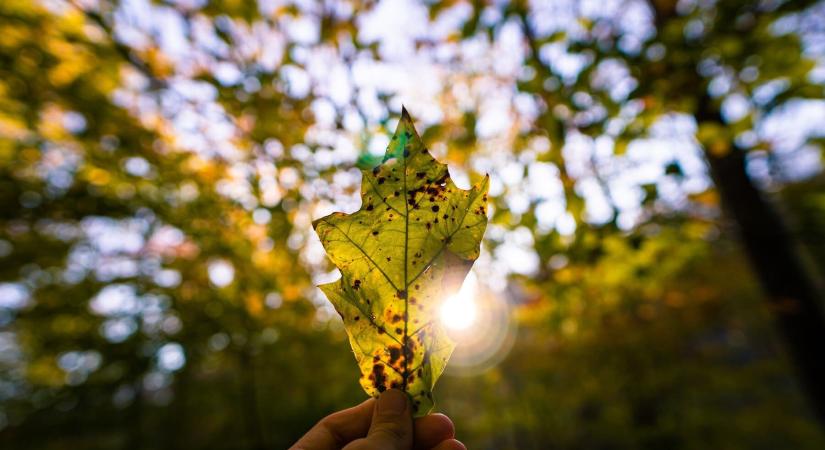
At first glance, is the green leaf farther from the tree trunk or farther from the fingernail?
the tree trunk

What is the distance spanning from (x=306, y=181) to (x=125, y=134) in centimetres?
208

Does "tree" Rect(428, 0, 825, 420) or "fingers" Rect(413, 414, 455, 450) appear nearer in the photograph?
"fingers" Rect(413, 414, 455, 450)

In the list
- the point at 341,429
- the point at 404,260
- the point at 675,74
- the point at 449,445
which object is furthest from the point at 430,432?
the point at 675,74

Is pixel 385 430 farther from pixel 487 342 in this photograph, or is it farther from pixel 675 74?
pixel 487 342

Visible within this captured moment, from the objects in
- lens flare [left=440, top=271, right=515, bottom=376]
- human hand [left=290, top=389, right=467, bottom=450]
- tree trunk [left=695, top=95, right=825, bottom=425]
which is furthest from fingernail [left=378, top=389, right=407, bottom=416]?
lens flare [left=440, top=271, right=515, bottom=376]

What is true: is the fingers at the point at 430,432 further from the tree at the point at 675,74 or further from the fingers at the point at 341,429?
the tree at the point at 675,74

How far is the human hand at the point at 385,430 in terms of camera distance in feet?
2.72

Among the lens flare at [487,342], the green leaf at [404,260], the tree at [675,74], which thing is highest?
the tree at [675,74]

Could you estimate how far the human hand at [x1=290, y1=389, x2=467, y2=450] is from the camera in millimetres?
831

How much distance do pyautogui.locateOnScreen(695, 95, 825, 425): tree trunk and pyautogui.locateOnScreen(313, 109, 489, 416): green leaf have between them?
12.8 ft

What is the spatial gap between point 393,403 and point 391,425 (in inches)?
1.7

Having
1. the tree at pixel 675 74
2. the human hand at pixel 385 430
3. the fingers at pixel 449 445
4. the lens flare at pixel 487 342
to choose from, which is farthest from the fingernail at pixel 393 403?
the lens flare at pixel 487 342

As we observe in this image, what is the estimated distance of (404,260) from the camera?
2.73 feet

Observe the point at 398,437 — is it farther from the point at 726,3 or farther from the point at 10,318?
the point at 10,318
